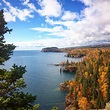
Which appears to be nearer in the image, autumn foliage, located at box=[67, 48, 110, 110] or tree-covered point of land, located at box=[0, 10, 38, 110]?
tree-covered point of land, located at box=[0, 10, 38, 110]

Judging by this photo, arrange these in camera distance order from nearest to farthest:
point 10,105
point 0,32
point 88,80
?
point 10,105
point 0,32
point 88,80

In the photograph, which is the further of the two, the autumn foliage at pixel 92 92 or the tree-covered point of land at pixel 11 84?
the autumn foliage at pixel 92 92

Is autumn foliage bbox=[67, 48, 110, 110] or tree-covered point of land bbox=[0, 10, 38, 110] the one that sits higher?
tree-covered point of land bbox=[0, 10, 38, 110]

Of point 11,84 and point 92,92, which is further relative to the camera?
point 92,92

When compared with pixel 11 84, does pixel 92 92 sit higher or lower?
lower

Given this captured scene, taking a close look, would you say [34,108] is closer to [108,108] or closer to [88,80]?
[108,108]

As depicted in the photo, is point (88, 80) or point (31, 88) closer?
point (88, 80)

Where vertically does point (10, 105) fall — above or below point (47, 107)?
Answer: above

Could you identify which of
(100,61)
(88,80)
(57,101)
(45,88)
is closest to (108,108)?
(57,101)

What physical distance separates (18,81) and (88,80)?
102306mm

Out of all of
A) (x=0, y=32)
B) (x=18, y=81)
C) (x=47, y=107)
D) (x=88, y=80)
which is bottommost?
(x=47, y=107)

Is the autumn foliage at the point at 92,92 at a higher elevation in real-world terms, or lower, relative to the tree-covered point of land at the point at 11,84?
lower

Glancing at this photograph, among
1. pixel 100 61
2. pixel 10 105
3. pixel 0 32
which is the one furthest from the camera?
pixel 100 61

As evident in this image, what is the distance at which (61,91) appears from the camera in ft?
409
